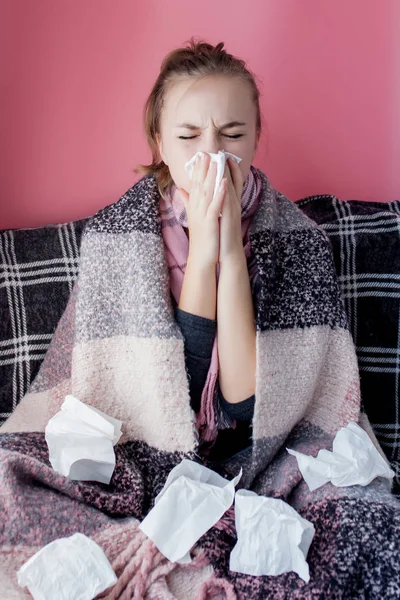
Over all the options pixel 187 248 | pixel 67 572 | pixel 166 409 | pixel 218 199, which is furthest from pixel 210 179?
pixel 67 572

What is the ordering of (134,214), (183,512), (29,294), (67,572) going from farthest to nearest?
(29,294) → (134,214) → (183,512) → (67,572)

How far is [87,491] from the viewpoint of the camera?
107 centimetres

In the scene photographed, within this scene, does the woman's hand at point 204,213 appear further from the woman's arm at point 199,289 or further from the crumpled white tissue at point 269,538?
the crumpled white tissue at point 269,538

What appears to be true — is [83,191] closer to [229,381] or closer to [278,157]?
[278,157]

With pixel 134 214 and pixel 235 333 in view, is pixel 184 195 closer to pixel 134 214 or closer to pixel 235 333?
pixel 134 214

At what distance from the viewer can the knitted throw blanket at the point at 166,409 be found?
0.98 m

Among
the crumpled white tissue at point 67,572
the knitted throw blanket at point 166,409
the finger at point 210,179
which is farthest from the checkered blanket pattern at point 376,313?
the crumpled white tissue at point 67,572

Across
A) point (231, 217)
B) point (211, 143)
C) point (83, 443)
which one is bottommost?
point (83, 443)

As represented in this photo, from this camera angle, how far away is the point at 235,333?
3.86 feet

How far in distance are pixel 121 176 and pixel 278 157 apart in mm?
367

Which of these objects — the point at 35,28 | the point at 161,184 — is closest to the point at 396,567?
the point at 161,184

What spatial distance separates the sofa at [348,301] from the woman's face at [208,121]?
35 cm

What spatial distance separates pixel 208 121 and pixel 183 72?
13 cm

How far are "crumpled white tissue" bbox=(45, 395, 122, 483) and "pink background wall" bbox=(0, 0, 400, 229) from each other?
22.4 inches
